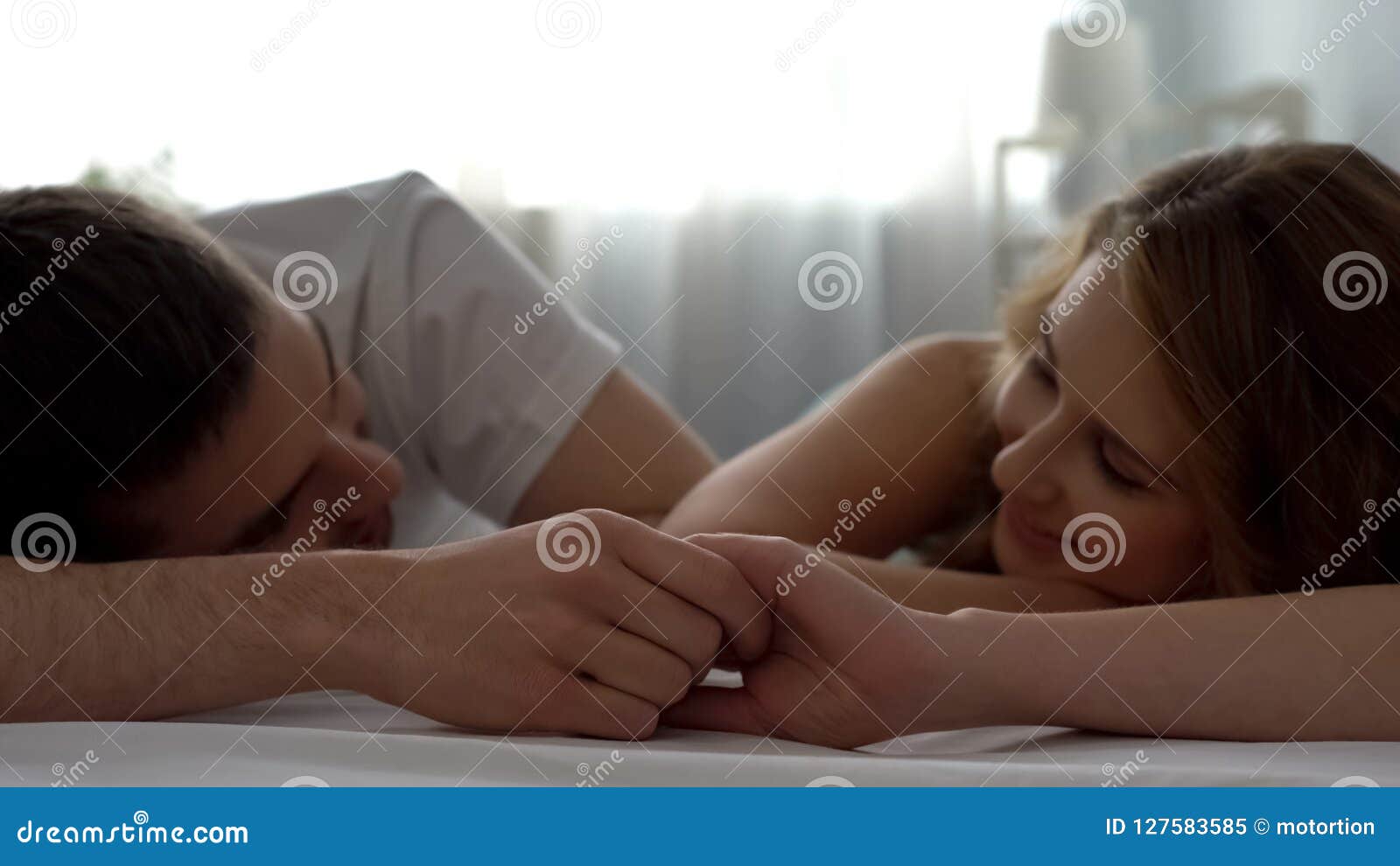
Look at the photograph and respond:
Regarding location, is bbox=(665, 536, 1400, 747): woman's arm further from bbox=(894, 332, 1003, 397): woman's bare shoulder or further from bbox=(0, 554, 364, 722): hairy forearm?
bbox=(894, 332, 1003, 397): woman's bare shoulder

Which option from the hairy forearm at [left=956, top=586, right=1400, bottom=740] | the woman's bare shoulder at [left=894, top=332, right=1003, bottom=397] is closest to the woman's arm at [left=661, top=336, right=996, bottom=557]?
the woman's bare shoulder at [left=894, top=332, right=1003, bottom=397]

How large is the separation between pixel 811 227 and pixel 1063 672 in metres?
2.00

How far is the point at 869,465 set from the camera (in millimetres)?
1017

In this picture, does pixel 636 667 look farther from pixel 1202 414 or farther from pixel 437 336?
pixel 437 336

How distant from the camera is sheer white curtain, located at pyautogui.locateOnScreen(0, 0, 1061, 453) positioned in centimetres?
221

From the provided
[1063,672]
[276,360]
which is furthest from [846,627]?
[276,360]

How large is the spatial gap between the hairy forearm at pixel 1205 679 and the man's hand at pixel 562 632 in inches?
6.1

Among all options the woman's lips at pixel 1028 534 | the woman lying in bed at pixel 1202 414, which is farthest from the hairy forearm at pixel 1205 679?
the woman's lips at pixel 1028 534

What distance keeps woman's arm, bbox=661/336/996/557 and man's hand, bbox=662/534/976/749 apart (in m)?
0.30

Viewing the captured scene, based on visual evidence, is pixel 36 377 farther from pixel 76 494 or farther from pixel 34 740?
pixel 34 740

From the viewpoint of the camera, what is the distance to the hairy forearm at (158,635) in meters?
0.63

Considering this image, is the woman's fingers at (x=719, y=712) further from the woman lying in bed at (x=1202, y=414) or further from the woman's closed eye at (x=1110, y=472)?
the woman's closed eye at (x=1110, y=472)

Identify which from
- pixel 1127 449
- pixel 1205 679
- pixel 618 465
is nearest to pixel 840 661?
pixel 1205 679

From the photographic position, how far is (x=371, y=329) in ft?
3.83
